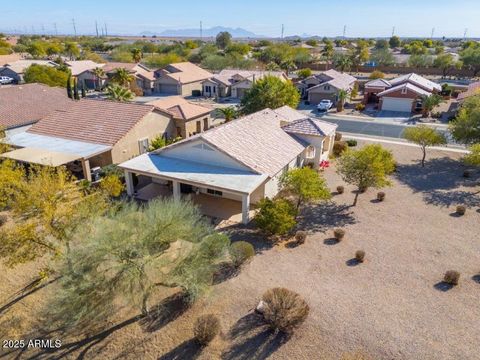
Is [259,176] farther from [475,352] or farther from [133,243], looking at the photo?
[475,352]

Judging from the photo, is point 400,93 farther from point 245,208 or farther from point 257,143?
point 245,208

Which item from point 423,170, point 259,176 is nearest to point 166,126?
point 259,176

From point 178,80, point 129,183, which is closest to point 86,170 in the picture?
point 129,183

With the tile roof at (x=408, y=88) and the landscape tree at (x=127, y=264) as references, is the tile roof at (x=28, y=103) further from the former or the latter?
the tile roof at (x=408, y=88)

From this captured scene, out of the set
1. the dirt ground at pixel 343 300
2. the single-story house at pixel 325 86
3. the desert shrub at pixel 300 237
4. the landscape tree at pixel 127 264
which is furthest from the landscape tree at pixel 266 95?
the landscape tree at pixel 127 264

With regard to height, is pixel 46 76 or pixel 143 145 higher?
pixel 46 76

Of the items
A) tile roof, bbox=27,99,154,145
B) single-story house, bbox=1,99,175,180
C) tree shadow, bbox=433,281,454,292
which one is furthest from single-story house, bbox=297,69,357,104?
tree shadow, bbox=433,281,454,292
